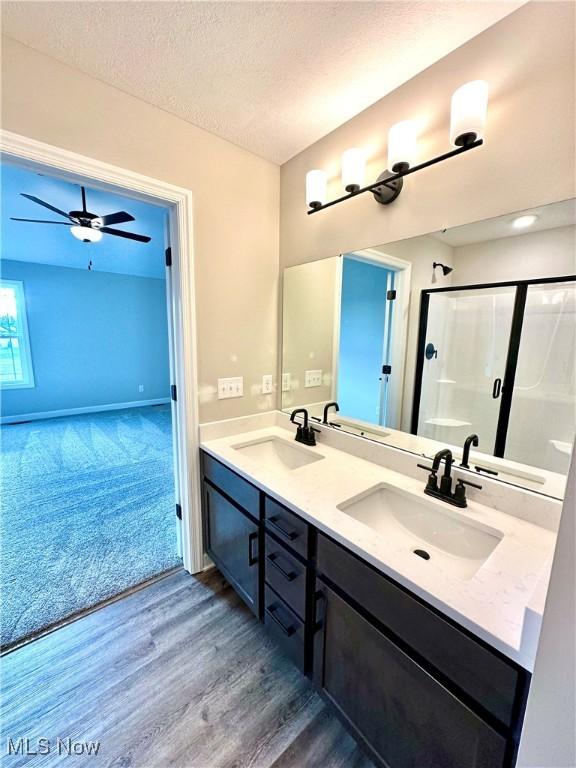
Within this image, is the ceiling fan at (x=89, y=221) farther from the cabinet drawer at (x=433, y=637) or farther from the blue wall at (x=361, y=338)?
the cabinet drawer at (x=433, y=637)

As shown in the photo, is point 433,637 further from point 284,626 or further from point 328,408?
point 328,408

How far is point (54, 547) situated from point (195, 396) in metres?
1.57

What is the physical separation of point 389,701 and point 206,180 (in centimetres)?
227

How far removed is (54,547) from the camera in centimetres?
212

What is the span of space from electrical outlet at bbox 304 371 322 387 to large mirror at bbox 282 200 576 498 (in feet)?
0.35

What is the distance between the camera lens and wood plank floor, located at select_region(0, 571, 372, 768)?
1095mm

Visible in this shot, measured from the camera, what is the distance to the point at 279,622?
52.0 inches

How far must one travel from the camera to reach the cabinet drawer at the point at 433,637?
2.16 feet

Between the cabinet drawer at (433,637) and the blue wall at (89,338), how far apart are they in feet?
19.2

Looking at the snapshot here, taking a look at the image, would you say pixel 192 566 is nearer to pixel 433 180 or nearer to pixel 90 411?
pixel 433 180

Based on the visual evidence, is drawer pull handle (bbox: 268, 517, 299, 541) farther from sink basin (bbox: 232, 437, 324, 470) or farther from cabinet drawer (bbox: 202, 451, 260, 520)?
sink basin (bbox: 232, 437, 324, 470)

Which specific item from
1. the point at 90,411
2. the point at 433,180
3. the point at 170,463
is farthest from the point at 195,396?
the point at 90,411

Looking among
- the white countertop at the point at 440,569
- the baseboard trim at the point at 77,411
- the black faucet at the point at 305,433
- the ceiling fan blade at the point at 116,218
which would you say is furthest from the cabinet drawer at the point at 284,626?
the baseboard trim at the point at 77,411

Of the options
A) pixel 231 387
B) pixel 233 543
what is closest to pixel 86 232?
pixel 231 387
